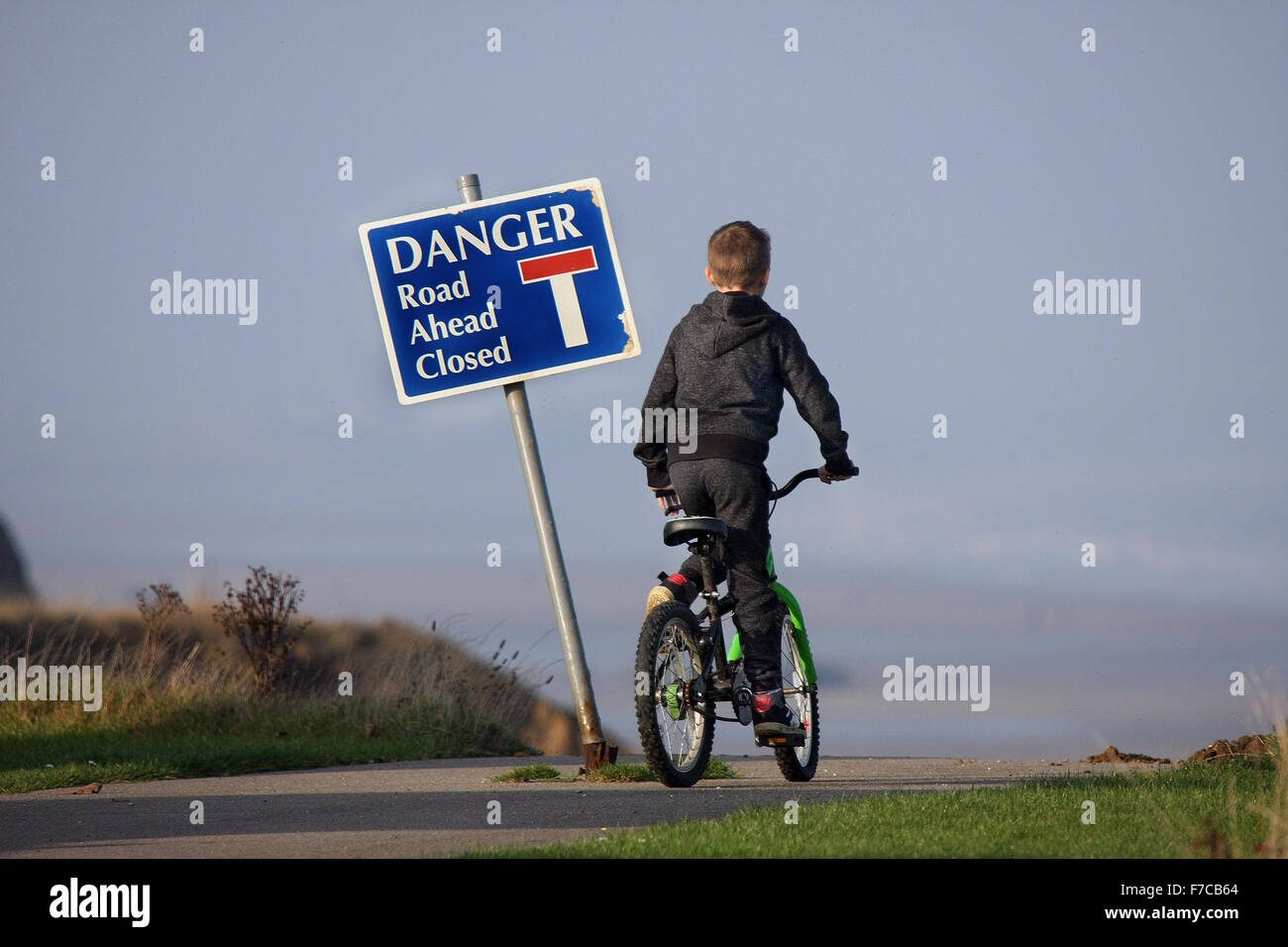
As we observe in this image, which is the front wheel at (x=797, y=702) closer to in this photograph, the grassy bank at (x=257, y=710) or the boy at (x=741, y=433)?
the boy at (x=741, y=433)

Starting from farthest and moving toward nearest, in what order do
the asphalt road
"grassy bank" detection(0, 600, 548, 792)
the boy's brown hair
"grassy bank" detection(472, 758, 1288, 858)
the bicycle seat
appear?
1. "grassy bank" detection(0, 600, 548, 792)
2. the boy's brown hair
3. the bicycle seat
4. the asphalt road
5. "grassy bank" detection(472, 758, 1288, 858)

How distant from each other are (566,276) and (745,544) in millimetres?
2650

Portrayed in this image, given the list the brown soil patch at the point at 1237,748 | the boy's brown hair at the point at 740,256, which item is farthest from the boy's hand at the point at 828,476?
the brown soil patch at the point at 1237,748

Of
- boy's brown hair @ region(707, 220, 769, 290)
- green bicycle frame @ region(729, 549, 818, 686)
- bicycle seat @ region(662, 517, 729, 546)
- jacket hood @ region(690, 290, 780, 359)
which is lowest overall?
green bicycle frame @ region(729, 549, 818, 686)

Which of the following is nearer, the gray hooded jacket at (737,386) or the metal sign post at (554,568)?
the gray hooded jacket at (737,386)

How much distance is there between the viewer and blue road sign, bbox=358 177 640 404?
877cm

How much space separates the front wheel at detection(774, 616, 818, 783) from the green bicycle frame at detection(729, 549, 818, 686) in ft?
0.09

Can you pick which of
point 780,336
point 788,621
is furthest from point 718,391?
point 788,621

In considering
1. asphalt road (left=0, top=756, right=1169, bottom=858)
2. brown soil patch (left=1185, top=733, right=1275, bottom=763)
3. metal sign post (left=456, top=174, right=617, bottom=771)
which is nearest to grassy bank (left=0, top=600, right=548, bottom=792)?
asphalt road (left=0, top=756, right=1169, bottom=858)

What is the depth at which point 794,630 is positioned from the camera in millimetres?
7590

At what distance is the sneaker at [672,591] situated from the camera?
6.81m

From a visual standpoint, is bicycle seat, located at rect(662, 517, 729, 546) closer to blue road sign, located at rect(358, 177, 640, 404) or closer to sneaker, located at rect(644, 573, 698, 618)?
sneaker, located at rect(644, 573, 698, 618)

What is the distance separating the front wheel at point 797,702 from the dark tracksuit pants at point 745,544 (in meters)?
0.56
